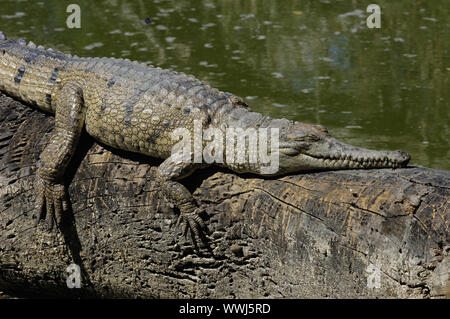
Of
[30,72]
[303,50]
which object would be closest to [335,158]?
[30,72]

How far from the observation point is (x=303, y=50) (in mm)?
8555

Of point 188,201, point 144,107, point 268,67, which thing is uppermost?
point 144,107

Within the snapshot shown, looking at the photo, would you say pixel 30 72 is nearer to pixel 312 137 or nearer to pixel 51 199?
pixel 51 199

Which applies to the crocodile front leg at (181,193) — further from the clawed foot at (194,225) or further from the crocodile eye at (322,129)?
the crocodile eye at (322,129)

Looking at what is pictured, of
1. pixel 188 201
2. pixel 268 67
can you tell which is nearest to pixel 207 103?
pixel 188 201

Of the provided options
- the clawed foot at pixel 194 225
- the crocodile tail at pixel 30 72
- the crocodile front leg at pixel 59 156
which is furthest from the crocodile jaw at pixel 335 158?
the crocodile tail at pixel 30 72

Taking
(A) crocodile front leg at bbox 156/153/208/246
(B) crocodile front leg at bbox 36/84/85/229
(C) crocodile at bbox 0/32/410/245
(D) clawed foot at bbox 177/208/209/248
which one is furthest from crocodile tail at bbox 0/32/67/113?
(D) clawed foot at bbox 177/208/209/248

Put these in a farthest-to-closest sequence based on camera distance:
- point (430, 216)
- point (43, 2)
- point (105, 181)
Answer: point (43, 2), point (105, 181), point (430, 216)

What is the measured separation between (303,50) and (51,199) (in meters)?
5.71

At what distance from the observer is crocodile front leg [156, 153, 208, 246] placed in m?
3.28

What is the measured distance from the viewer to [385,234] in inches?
A: 110

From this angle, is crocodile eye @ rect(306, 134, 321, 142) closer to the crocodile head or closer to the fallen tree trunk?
the crocodile head

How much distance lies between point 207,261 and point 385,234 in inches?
41.7

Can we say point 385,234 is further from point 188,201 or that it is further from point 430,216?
point 188,201
